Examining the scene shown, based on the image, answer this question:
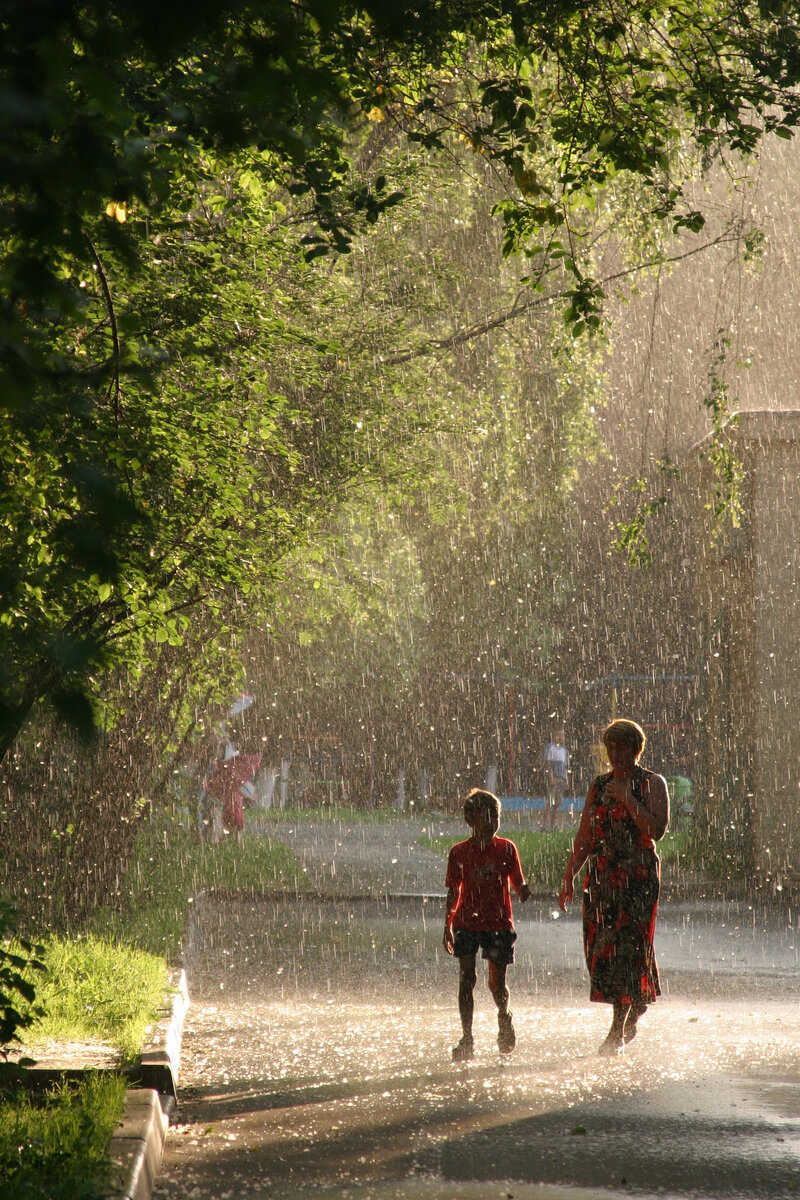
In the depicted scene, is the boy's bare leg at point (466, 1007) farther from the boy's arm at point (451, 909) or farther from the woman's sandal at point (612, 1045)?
the woman's sandal at point (612, 1045)

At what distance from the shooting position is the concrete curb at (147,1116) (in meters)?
4.71

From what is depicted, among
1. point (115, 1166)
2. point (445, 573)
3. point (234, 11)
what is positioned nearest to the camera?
point (234, 11)

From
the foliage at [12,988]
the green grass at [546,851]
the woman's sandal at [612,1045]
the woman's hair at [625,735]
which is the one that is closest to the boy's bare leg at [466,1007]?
the woman's sandal at [612,1045]

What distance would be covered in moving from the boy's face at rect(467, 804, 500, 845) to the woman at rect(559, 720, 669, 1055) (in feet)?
1.53

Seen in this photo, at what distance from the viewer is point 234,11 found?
2887mm

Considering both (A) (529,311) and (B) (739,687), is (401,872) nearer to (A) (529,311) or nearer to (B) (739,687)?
(B) (739,687)

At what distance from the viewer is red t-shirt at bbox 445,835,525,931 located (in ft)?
24.7

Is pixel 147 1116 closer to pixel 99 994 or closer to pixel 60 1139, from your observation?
pixel 60 1139

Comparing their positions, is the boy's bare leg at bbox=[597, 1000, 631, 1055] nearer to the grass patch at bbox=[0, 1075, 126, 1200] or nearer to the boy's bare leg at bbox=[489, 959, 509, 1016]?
the boy's bare leg at bbox=[489, 959, 509, 1016]

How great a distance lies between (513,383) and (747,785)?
605 cm

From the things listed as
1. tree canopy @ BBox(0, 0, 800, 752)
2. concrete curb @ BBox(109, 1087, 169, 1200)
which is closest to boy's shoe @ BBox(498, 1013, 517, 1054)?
concrete curb @ BBox(109, 1087, 169, 1200)

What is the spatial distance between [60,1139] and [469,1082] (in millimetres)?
2427

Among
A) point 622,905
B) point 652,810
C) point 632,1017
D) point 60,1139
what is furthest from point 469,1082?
point 60,1139

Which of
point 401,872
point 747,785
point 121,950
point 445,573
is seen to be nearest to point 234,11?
point 121,950
